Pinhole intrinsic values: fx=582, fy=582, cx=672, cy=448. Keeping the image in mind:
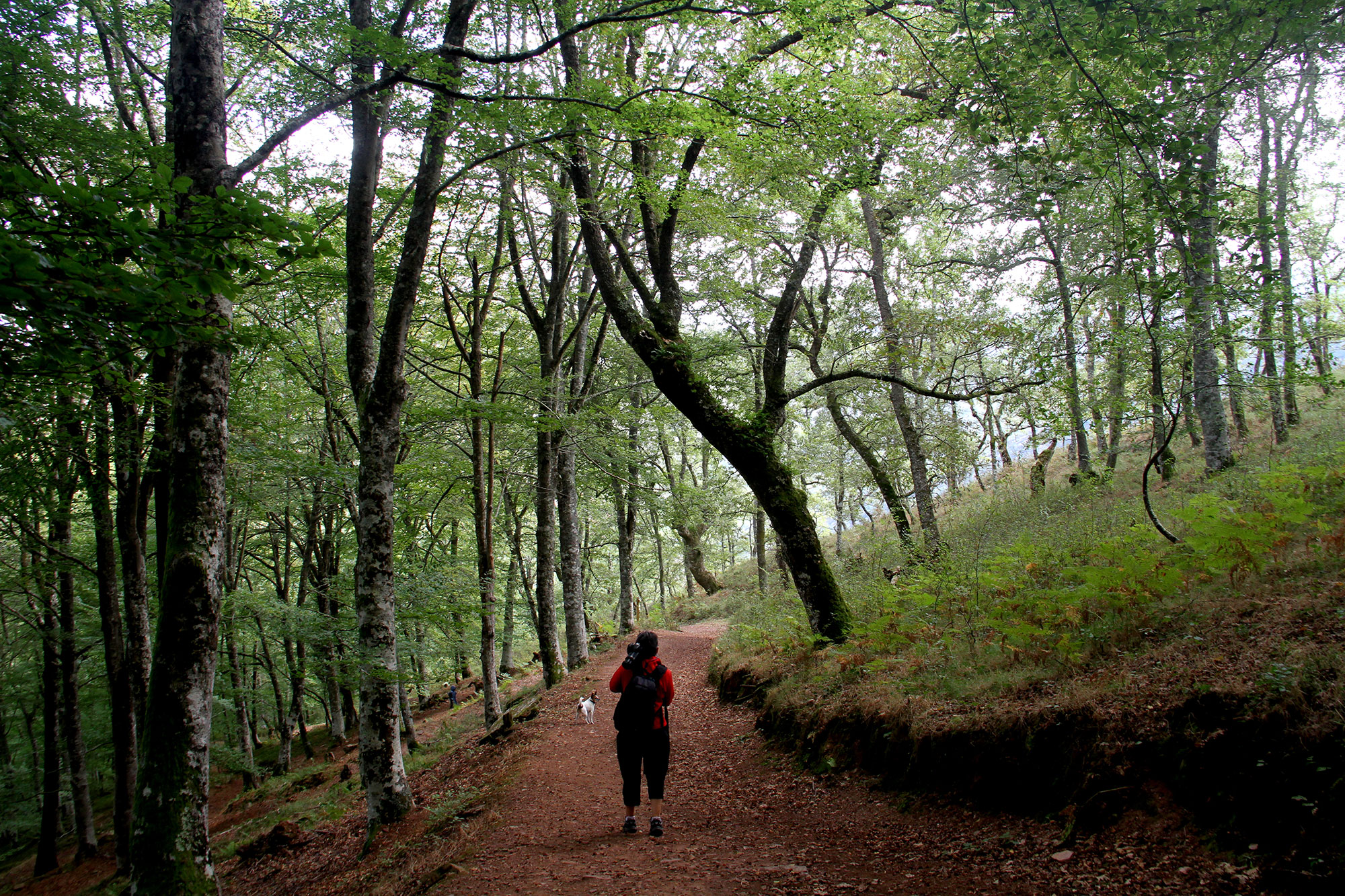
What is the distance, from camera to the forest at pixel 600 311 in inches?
151

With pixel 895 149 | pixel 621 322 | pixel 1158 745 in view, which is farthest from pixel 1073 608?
pixel 895 149

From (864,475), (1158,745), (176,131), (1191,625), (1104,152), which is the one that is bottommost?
(1158,745)

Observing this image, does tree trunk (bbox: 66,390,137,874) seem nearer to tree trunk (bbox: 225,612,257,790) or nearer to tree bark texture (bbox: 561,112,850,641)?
tree trunk (bbox: 225,612,257,790)

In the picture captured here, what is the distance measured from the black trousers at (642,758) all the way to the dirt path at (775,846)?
14.8 inches

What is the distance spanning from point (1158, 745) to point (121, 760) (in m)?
12.3

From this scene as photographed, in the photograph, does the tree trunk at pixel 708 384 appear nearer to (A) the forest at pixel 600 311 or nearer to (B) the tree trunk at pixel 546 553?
(A) the forest at pixel 600 311

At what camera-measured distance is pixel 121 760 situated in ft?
27.8

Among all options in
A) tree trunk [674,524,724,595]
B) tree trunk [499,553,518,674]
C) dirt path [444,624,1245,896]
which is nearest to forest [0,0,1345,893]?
tree trunk [499,553,518,674]

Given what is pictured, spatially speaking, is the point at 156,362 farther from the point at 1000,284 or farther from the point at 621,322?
the point at 1000,284

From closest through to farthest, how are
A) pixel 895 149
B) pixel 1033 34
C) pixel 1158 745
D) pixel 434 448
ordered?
pixel 1158 745, pixel 1033 34, pixel 895 149, pixel 434 448

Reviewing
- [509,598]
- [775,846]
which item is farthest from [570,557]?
[775,846]

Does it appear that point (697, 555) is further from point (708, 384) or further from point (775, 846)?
point (775, 846)

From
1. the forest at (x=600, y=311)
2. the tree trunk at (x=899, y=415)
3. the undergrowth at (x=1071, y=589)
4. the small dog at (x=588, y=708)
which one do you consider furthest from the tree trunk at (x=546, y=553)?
the tree trunk at (x=899, y=415)

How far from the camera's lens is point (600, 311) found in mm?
16125
